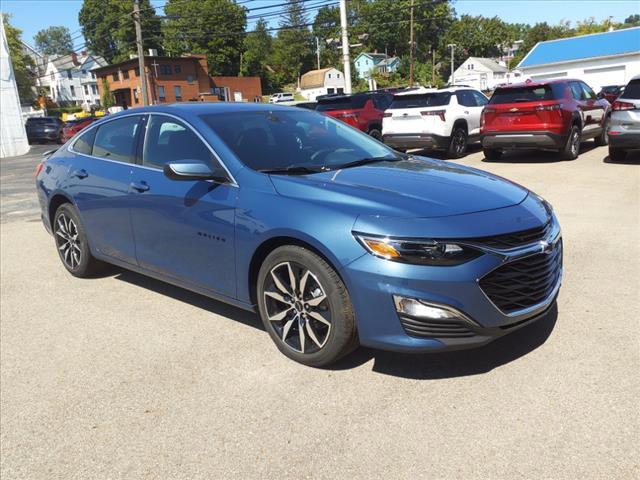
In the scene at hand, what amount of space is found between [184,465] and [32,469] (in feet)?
2.47

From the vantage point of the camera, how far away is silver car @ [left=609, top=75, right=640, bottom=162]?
1023 centimetres

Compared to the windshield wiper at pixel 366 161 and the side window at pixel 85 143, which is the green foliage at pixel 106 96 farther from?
the windshield wiper at pixel 366 161

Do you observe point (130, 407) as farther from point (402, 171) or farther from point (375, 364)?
point (402, 171)

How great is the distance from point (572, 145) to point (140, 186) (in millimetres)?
10316

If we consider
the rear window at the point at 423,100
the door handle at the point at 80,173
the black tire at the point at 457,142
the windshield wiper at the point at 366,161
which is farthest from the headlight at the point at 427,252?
the rear window at the point at 423,100

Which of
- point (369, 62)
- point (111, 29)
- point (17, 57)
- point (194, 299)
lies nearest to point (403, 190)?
point (194, 299)

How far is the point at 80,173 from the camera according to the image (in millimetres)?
5156

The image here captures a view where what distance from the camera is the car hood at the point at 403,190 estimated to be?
125 inches

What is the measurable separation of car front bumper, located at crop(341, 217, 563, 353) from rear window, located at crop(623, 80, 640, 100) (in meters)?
8.88

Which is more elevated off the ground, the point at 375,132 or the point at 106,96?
the point at 106,96

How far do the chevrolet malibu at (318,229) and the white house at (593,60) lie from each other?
2004 inches

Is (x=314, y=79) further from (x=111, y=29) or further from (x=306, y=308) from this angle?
(x=306, y=308)

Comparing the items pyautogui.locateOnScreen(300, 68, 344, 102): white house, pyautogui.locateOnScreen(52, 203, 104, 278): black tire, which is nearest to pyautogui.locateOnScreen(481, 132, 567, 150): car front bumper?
pyautogui.locateOnScreen(52, 203, 104, 278): black tire

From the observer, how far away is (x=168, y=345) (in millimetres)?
4008
